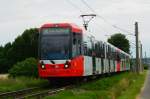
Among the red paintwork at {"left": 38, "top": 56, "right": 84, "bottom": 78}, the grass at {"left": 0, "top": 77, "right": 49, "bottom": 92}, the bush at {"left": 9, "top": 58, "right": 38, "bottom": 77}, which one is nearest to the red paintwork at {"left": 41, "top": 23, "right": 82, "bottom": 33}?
the red paintwork at {"left": 38, "top": 56, "right": 84, "bottom": 78}

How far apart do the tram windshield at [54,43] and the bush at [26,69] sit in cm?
1031

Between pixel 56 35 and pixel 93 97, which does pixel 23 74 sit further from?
→ pixel 93 97

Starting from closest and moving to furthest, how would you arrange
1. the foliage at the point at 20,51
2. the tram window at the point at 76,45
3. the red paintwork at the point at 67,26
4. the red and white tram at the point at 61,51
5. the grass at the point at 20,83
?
the red and white tram at the point at 61,51, the tram window at the point at 76,45, the red paintwork at the point at 67,26, the grass at the point at 20,83, the foliage at the point at 20,51

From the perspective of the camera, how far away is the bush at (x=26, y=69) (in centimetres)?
4112

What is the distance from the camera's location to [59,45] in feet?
99.8

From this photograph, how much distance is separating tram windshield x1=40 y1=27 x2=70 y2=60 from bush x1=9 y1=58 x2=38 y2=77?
33.8ft

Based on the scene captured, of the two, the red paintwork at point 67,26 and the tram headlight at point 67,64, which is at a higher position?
the red paintwork at point 67,26

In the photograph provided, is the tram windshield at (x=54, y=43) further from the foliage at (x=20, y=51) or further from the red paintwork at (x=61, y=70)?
the foliage at (x=20, y=51)

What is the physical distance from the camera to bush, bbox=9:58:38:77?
41125 mm

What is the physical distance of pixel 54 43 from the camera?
1200 inches

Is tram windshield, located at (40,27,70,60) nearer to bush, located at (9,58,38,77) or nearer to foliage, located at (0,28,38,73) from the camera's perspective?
bush, located at (9,58,38,77)

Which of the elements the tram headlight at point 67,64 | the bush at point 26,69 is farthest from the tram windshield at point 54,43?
the bush at point 26,69

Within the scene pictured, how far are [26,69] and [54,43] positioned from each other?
39.7ft

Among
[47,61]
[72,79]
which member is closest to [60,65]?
[47,61]
